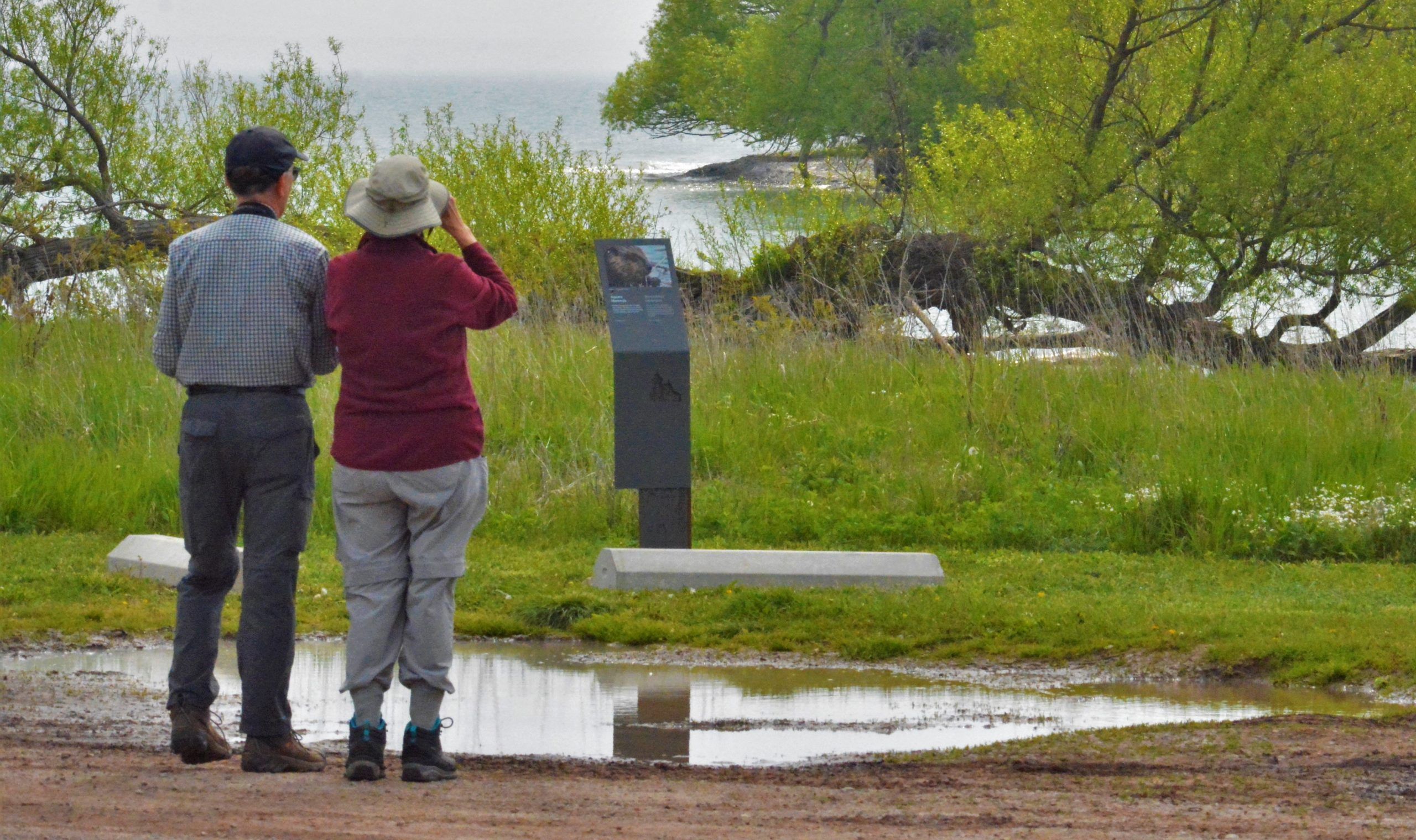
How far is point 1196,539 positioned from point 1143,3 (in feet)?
44.6

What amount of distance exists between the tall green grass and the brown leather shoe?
494 centimetres

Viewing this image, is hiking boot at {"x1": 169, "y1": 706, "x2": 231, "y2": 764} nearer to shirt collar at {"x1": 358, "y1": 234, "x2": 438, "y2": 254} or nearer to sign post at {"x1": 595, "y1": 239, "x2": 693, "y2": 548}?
shirt collar at {"x1": 358, "y1": 234, "x2": 438, "y2": 254}

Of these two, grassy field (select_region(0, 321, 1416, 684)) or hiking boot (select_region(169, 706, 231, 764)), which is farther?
grassy field (select_region(0, 321, 1416, 684))

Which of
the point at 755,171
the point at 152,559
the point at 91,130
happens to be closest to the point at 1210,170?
the point at 91,130

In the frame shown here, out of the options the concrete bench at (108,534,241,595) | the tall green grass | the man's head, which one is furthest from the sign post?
the man's head

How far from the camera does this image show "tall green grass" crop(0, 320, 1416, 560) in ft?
32.5

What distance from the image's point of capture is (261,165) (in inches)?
188

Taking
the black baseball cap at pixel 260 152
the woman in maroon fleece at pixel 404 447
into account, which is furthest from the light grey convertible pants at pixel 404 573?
→ the black baseball cap at pixel 260 152

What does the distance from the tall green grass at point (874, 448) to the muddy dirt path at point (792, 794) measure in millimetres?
4325

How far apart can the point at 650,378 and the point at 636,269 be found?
601mm

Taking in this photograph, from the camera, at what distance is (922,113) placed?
50.2m

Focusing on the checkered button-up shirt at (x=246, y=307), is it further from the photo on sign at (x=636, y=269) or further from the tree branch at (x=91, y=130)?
the tree branch at (x=91, y=130)

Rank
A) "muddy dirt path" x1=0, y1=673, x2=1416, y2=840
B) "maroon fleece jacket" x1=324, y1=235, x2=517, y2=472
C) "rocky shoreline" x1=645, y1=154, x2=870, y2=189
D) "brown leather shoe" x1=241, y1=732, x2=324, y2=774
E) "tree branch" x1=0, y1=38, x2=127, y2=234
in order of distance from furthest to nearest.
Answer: "rocky shoreline" x1=645, y1=154, x2=870, y2=189 → "tree branch" x1=0, y1=38, x2=127, y2=234 → "brown leather shoe" x1=241, y1=732, x2=324, y2=774 → "maroon fleece jacket" x1=324, y1=235, x2=517, y2=472 → "muddy dirt path" x1=0, y1=673, x2=1416, y2=840

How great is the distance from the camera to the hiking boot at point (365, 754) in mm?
4652
